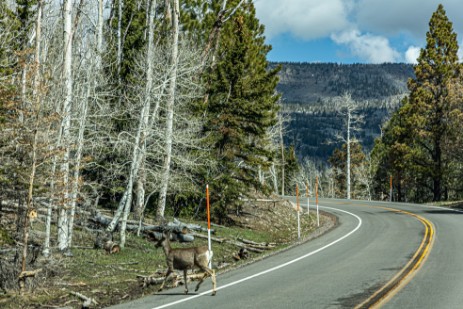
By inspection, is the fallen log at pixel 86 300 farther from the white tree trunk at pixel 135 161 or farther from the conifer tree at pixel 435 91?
the conifer tree at pixel 435 91

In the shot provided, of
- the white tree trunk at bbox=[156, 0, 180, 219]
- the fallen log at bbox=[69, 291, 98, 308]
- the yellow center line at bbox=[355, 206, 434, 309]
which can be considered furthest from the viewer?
the white tree trunk at bbox=[156, 0, 180, 219]

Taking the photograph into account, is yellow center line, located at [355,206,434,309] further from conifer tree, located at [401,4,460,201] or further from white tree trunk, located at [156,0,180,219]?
conifer tree, located at [401,4,460,201]

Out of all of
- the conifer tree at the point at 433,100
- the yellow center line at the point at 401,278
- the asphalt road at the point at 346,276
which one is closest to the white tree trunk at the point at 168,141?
the asphalt road at the point at 346,276

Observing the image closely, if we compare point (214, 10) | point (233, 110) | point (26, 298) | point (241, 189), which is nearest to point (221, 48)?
point (214, 10)

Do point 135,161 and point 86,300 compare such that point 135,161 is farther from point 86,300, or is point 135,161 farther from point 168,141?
point 86,300

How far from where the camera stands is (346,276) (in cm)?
1230

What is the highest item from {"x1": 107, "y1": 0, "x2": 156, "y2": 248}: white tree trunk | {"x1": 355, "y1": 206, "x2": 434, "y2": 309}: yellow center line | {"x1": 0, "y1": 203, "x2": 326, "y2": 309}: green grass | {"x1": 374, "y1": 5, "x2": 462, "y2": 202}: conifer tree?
{"x1": 374, "y1": 5, "x2": 462, "y2": 202}: conifer tree

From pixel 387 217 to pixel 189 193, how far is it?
11.5 meters

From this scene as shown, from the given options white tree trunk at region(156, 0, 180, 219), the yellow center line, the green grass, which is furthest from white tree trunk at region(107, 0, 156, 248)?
the yellow center line

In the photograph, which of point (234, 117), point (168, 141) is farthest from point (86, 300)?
point (234, 117)

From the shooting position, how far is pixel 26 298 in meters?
10.4

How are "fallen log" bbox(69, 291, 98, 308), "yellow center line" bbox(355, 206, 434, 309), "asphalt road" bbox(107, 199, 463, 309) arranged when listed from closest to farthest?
"yellow center line" bbox(355, 206, 434, 309) → "asphalt road" bbox(107, 199, 463, 309) → "fallen log" bbox(69, 291, 98, 308)

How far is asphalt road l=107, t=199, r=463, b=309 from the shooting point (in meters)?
9.71

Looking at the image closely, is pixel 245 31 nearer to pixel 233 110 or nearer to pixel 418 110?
pixel 233 110
